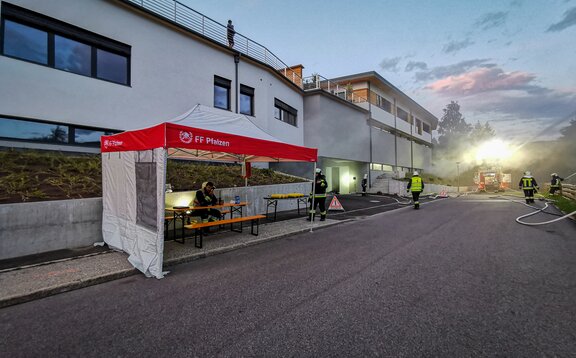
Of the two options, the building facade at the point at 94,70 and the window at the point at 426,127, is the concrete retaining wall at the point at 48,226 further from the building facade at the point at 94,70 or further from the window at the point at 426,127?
the window at the point at 426,127

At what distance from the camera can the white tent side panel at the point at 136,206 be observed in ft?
15.4

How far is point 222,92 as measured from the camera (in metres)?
14.5

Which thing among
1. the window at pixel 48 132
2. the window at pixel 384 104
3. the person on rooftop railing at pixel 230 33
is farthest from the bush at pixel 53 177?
the window at pixel 384 104

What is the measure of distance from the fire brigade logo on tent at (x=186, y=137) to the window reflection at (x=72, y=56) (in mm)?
7525

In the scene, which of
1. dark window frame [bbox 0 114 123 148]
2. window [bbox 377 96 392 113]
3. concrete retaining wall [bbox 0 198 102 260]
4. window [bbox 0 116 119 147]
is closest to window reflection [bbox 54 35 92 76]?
dark window frame [bbox 0 114 123 148]

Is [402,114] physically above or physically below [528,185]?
above

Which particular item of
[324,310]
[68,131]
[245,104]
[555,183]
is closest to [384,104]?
[555,183]

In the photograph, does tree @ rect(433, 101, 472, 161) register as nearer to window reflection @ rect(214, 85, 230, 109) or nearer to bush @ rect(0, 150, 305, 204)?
window reflection @ rect(214, 85, 230, 109)

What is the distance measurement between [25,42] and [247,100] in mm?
9453

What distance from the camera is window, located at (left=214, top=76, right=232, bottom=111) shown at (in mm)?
14156

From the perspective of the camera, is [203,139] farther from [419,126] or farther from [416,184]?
[419,126]

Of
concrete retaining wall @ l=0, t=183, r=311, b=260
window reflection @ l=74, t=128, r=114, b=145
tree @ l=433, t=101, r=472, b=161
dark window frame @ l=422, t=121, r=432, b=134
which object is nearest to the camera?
concrete retaining wall @ l=0, t=183, r=311, b=260

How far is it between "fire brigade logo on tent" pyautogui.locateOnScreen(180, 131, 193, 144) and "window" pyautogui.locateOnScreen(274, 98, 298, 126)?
42.8ft

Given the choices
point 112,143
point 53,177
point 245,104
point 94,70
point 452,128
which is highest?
point 452,128
